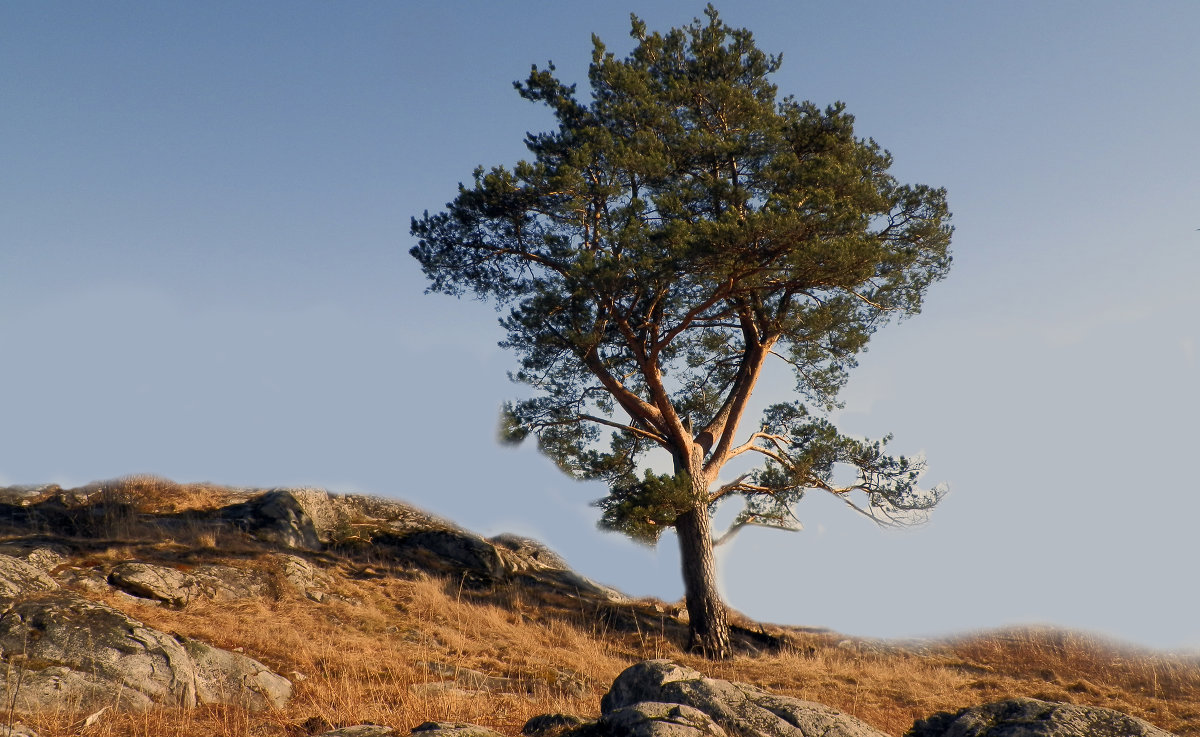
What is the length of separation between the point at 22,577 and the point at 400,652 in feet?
18.2

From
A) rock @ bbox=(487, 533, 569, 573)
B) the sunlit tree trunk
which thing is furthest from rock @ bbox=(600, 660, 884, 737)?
rock @ bbox=(487, 533, 569, 573)

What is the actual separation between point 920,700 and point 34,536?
1618 cm

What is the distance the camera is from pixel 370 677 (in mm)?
9586

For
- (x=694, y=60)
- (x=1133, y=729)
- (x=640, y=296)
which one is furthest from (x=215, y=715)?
(x=694, y=60)

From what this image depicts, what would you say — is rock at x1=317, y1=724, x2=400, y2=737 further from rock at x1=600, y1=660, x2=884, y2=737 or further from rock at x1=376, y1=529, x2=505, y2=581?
rock at x1=376, y1=529, x2=505, y2=581

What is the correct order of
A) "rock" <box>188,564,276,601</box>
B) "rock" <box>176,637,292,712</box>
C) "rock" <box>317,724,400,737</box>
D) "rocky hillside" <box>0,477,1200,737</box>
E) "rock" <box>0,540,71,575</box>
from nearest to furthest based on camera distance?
"rock" <box>317,724,400,737</box>, "rocky hillside" <box>0,477,1200,737</box>, "rock" <box>176,637,292,712</box>, "rock" <box>0,540,71,575</box>, "rock" <box>188,564,276,601</box>

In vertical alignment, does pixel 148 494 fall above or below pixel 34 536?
above

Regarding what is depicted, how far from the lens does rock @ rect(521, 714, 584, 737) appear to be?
553cm

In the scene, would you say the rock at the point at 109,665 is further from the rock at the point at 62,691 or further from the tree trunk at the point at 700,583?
the tree trunk at the point at 700,583

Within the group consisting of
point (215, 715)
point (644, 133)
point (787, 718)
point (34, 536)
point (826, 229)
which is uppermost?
point (644, 133)

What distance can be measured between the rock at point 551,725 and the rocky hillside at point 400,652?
21mm

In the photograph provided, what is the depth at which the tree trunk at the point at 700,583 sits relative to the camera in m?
16.1

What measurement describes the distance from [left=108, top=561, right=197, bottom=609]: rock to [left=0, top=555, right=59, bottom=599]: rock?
1039mm

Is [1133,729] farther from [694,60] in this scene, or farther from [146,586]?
[694,60]
